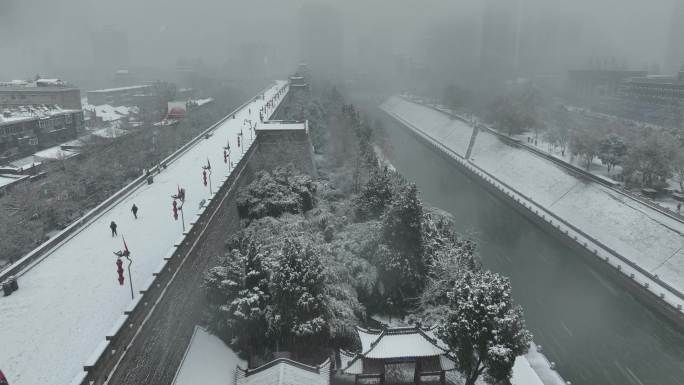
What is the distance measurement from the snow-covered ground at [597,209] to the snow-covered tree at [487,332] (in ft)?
37.8

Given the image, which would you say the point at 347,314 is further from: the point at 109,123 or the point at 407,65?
the point at 407,65

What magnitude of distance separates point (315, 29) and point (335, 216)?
121 meters

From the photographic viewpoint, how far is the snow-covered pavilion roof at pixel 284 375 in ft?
38.3

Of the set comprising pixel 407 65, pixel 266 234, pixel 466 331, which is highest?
pixel 407 65

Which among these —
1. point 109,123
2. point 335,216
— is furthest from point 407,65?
point 335,216

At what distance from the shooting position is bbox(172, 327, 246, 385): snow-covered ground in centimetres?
1238

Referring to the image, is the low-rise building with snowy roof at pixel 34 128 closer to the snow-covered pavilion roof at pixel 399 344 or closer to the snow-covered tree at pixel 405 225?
the snow-covered tree at pixel 405 225

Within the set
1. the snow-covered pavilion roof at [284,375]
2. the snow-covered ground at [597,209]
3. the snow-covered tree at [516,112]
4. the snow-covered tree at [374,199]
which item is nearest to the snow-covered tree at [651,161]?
the snow-covered ground at [597,209]

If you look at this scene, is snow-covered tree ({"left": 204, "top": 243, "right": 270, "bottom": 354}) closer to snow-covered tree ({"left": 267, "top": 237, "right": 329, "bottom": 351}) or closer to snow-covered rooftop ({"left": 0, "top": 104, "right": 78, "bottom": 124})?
snow-covered tree ({"left": 267, "top": 237, "right": 329, "bottom": 351})

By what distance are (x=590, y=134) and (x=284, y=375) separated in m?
36.6

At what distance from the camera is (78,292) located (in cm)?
Result: 1157

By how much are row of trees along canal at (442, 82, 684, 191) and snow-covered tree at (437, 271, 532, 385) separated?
25.7 meters

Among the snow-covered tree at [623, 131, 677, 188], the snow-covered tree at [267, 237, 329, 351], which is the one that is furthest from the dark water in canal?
the snow-covered tree at [267, 237, 329, 351]

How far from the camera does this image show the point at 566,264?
2595 centimetres
